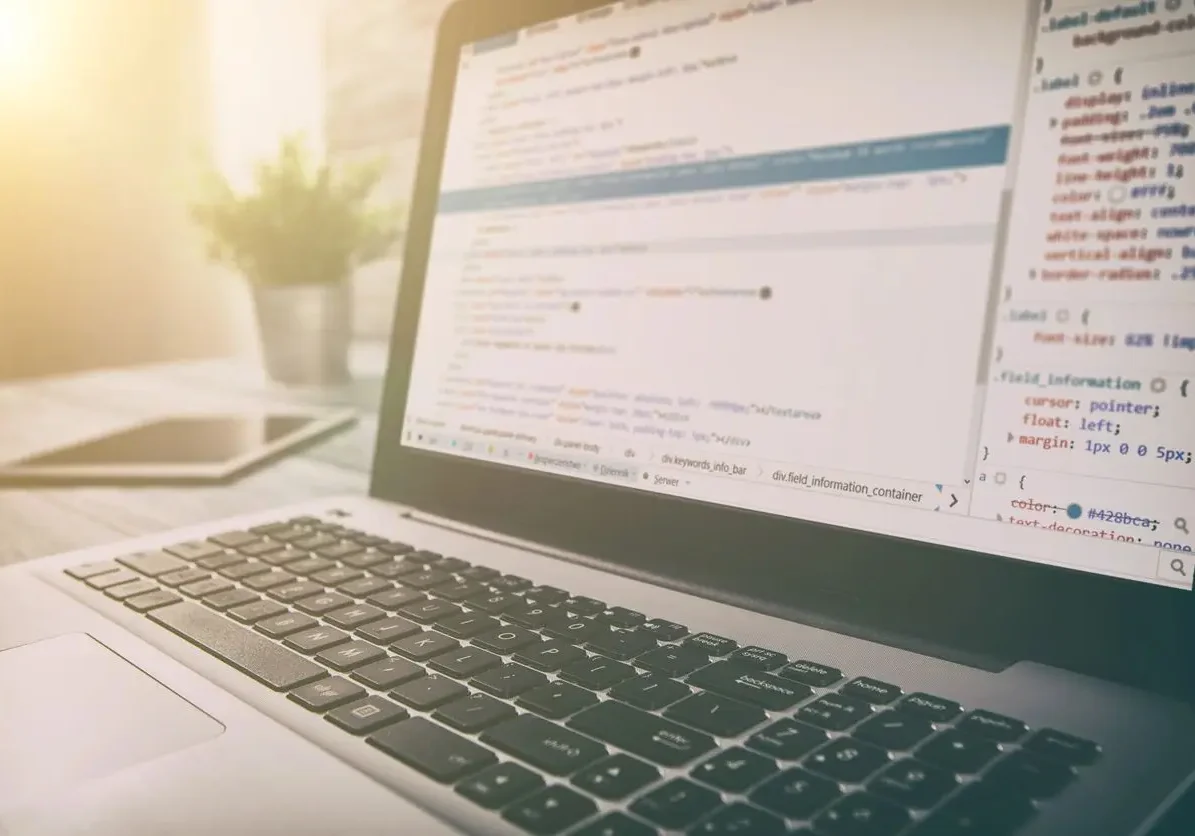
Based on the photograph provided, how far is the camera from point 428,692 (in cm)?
34

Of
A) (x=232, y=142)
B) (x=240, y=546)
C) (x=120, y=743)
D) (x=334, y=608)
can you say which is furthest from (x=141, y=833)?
(x=232, y=142)

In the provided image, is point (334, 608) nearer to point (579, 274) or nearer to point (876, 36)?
point (579, 274)

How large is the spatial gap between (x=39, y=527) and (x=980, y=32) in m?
0.68

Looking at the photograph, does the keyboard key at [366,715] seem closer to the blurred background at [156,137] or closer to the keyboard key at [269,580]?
the keyboard key at [269,580]

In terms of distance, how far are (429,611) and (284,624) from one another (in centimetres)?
7

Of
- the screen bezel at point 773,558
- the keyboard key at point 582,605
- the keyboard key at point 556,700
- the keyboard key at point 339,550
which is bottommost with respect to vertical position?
the keyboard key at point 556,700

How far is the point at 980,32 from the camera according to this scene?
40 cm

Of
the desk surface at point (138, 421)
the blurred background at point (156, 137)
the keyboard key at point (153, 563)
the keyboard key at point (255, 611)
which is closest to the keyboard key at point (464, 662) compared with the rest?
the keyboard key at point (255, 611)

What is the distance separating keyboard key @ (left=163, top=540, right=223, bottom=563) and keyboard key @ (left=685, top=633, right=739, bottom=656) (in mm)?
302

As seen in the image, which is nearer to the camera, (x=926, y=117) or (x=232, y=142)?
(x=926, y=117)

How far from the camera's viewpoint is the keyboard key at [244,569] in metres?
0.48

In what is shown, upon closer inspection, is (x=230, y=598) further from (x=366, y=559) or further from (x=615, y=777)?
(x=615, y=777)

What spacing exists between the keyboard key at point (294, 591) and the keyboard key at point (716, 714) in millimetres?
222

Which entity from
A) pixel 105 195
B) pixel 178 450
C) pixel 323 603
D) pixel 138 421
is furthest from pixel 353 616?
pixel 105 195
